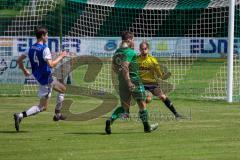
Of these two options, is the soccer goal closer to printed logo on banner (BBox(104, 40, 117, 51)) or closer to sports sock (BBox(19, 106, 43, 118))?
printed logo on banner (BBox(104, 40, 117, 51))

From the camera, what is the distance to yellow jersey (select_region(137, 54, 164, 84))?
63.3ft

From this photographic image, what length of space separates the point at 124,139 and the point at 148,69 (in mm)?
4509

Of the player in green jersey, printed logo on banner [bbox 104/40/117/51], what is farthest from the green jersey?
printed logo on banner [bbox 104/40/117/51]

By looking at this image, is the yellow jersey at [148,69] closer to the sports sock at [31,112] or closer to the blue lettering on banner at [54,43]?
the sports sock at [31,112]

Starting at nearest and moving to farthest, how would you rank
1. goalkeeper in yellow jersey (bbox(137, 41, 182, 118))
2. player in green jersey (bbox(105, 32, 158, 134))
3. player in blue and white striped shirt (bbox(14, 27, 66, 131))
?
player in green jersey (bbox(105, 32, 158, 134)), player in blue and white striped shirt (bbox(14, 27, 66, 131)), goalkeeper in yellow jersey (bbox(137, 41, 182, 118))

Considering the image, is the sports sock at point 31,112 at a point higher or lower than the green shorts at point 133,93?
lower

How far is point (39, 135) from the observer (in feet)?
51.6

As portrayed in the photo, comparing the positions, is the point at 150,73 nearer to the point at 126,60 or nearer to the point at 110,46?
the point at 126,60

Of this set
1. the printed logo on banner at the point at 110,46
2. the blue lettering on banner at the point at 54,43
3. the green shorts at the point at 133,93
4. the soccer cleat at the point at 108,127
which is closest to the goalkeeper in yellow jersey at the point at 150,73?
the green shorts at the point at 133,93

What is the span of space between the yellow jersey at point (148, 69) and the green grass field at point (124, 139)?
1069 mm

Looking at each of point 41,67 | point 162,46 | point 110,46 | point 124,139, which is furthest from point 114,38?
point 124,139

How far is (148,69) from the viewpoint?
1939 centimetres

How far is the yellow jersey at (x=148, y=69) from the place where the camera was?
19281 millimetres

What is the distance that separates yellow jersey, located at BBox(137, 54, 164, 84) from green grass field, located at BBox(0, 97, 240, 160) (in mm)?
1069
